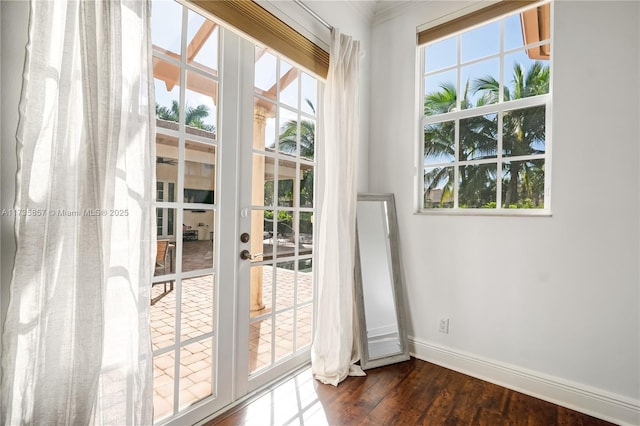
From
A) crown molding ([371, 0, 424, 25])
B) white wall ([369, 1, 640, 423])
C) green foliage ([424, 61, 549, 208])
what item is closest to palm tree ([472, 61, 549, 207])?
green foliage ([424, 61, 549, 208])

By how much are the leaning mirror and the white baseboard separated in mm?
243

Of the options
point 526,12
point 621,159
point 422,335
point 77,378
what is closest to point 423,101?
point 526,12

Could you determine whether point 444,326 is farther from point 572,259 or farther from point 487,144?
point 487,144

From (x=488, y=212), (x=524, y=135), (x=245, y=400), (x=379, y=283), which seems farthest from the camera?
(x=379, y=283)

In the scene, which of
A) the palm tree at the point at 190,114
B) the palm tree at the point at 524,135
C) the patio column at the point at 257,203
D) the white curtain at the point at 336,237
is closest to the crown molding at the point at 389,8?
the white curtain at the point at 336,237

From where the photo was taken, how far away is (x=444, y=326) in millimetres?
2352

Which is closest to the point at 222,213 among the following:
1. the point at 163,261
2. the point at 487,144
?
the point at 163,261

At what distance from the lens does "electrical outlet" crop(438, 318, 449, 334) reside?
7.68ft

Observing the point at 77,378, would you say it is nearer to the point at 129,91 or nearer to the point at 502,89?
the point at 129,91

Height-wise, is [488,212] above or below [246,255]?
above

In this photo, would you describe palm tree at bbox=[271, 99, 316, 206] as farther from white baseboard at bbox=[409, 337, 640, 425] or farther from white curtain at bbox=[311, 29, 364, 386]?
white baseboard at bbox=[409, 337, 640, 425]

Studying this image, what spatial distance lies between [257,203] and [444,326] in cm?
172

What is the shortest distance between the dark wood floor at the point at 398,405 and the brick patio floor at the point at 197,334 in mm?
228

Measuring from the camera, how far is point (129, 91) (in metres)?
1.11
